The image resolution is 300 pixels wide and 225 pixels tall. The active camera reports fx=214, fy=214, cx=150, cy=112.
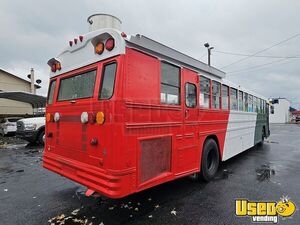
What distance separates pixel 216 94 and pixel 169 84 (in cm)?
212

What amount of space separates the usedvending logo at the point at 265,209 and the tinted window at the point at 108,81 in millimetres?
2797

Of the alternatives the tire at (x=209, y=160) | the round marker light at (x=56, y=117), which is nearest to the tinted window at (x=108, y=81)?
the round marker light at (x=56, y=117)

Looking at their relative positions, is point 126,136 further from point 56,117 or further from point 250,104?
point 250,104

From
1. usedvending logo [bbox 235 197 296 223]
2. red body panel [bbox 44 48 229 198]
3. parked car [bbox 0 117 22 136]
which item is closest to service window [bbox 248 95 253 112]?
usedvending logo [bbox 235 197 296 223]

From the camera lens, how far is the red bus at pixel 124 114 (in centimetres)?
289

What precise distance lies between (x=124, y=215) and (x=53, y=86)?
9.28ft

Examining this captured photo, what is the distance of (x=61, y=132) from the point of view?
12.4 ft

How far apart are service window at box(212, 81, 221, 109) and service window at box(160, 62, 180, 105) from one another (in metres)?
1.64

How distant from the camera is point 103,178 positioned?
2895mm

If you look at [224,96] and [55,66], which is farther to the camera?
[224,96]

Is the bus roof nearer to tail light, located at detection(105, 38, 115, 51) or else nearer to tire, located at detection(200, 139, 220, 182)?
tail light, located at detection(105, 38, 115, 51)

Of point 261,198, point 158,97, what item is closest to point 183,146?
point 158,97

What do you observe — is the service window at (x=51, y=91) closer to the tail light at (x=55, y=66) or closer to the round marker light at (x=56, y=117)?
the tail light at (x=55, y=66)

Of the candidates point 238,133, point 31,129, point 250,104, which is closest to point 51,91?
point 238,133
